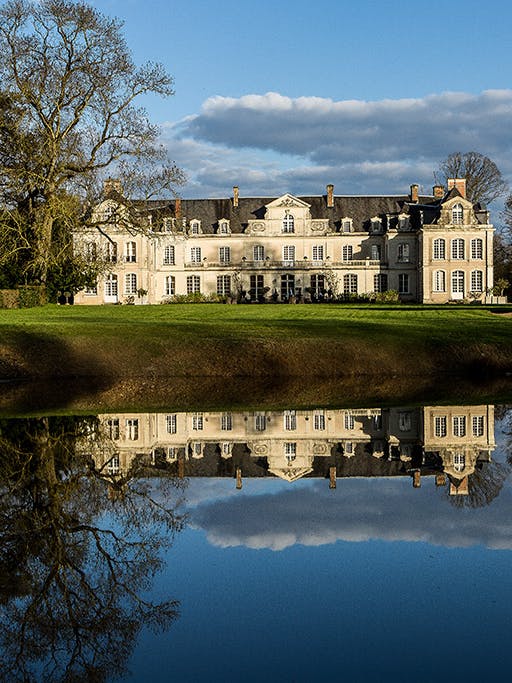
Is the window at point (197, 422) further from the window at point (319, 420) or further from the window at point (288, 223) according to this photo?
the window at point (288, 223)

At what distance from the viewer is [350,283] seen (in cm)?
6719

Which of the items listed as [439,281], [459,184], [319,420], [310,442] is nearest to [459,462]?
[310,442]

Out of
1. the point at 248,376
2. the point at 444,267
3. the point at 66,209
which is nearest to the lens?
the point at 248,376

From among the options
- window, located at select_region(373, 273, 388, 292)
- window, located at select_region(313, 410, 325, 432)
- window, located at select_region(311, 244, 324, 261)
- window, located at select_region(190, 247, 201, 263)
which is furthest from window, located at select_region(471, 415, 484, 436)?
window, located at select_region(190, 247, 201, 263)

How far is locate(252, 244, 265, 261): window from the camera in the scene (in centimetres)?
6788

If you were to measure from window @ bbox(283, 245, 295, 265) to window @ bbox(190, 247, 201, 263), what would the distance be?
22.0 ft

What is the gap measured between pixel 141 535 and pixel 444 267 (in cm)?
5900

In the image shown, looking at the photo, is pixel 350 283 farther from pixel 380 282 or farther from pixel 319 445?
pixel 319 445

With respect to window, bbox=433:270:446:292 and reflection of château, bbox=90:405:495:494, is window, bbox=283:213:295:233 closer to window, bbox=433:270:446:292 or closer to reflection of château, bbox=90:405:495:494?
window, bbox=433:270:446:292

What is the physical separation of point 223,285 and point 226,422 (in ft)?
180

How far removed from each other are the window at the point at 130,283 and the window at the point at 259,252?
9.48 m

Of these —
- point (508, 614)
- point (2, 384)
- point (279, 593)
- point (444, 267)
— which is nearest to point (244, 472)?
point (279, 593)

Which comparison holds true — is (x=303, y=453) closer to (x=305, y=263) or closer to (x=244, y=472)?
(x=244, y=472)

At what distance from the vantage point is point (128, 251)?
217 feet
